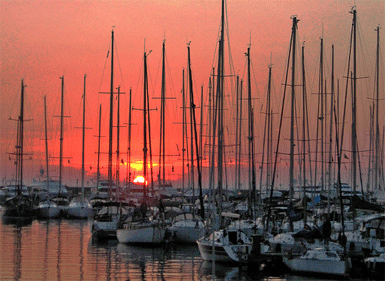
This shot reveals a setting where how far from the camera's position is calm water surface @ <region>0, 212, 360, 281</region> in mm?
28125

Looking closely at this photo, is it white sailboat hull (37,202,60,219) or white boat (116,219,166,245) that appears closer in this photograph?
white boat (116,219,166,245)

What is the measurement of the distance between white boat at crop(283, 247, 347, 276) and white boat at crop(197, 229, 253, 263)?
2861 mm

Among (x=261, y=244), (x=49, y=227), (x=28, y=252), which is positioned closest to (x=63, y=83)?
(x=49, y=227)

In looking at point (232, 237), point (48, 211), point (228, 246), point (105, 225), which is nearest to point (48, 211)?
point (48, 211)

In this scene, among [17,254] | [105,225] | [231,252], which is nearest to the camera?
[231,252]

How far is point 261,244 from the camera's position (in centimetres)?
3128

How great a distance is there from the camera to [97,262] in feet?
106

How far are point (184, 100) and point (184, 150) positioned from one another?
460 centimetres

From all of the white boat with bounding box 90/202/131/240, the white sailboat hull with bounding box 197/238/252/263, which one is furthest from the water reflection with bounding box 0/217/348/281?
the white boat with bounding box 90/202/131/240

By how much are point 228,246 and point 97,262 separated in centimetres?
702

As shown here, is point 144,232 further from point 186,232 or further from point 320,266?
point 320,266

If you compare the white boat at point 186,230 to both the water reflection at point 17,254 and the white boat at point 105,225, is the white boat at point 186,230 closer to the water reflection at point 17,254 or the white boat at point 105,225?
the white boat at point 105,225

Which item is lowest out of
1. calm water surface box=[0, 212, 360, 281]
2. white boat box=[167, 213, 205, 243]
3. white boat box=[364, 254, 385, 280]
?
calm water surface box=[0, 212, 360, 281]

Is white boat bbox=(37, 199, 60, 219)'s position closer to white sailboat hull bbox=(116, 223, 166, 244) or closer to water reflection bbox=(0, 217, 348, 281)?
water reflection bbox=(0, 217, 348, 281)
